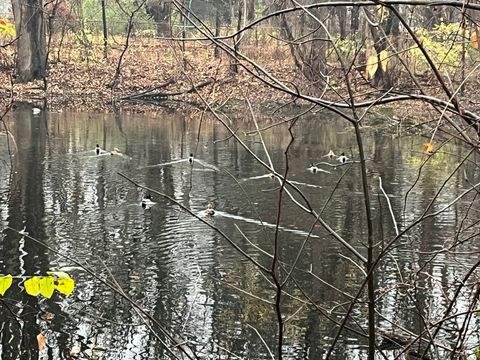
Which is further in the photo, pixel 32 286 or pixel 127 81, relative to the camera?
→ pixel 127 81

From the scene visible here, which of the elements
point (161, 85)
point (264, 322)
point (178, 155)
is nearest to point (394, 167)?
point (178, 155)

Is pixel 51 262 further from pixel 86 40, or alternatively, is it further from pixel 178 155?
pixel 86 40

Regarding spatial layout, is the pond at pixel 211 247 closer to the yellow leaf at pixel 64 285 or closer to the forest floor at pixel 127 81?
the yellow leaf at pixel 64 285

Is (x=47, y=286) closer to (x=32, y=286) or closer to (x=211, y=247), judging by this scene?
(x=32, y=286)

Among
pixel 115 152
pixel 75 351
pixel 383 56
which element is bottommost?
pixel 75 351

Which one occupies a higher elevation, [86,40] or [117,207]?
[86,40]

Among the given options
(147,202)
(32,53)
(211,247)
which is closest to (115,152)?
(147,202)

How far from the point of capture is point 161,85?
31172mm

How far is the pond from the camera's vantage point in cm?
599

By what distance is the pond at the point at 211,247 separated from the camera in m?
5.99

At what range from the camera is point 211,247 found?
30.9 feet

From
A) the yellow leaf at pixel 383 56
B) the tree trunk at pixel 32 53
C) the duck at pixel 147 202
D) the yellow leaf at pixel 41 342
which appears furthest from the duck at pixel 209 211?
the tree trunk at pixel 32 53

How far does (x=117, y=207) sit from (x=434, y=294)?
542 cm

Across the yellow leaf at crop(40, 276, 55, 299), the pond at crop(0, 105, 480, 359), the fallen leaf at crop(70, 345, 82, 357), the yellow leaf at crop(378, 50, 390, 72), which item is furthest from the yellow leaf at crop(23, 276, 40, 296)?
the fallen leaf at crop(70, 345, 82, 357)
